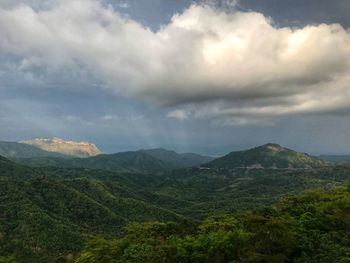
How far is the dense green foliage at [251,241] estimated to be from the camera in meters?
83.3

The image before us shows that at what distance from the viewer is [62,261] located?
158 m

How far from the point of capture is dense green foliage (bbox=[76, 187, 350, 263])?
83312mm

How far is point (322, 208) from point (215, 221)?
32.2 meters

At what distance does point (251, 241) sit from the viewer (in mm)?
89188

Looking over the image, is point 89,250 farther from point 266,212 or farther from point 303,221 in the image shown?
point 303,221

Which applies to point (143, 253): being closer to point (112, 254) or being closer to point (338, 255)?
point (112, 254)

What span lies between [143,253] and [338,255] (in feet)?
164

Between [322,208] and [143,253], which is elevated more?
[322,208]

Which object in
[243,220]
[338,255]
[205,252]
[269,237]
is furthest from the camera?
[243,220]

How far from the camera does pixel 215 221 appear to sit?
124 m

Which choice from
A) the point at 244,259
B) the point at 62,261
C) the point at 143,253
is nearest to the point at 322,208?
the point at 244,259

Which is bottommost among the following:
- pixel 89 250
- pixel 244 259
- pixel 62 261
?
pixel 62 261

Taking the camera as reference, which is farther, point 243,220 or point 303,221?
point 243,220

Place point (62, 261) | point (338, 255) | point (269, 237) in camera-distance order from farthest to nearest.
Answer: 1. point (62, 261)
2. point (269, 237)
3. point (338, 255)
